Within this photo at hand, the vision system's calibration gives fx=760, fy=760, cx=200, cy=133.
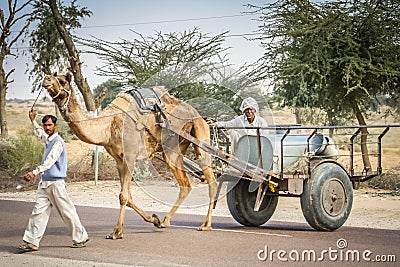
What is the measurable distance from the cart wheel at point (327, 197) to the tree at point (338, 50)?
9365mm

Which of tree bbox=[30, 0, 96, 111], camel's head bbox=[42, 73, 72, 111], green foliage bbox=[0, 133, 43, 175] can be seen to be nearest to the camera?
camel's head bbox=[42, 73, 72, 111]

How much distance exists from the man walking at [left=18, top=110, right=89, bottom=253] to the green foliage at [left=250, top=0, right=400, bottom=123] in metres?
12.7

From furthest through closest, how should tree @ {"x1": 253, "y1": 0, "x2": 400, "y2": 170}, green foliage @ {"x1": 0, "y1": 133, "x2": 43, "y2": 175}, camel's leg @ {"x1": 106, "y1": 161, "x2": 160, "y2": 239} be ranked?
green foliage @ {"x1": 0, "y1": 133, "x2": 43, "y2": 175} → tree @ {"x1": 253, "y1": 0, "x2": 400, "y2": 170} → camel's leg @ {"x1": 106, "y1": 161, "x2": 160, "y2": 239}

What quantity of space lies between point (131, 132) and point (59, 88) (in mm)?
1476

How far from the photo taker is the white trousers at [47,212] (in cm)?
1104

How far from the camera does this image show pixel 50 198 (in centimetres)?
1121

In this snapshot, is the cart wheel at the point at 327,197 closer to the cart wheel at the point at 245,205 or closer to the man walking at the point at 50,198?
the cart wheel at the point at 245,205

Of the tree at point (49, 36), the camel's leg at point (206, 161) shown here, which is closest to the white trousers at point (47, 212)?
the camel's leg at point (206, 161)

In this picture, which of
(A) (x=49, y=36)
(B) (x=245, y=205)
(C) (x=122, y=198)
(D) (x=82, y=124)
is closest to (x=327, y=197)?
(B) (x=245, y=205)

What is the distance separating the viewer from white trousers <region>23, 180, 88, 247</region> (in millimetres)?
11039

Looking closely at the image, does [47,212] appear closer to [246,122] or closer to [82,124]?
[82,124]

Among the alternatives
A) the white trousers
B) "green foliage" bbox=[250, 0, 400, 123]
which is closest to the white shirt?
the white trousers

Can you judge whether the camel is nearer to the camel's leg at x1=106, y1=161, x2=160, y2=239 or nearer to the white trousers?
the camel's leg at x1=106, y1=161, x2=160, y2=239

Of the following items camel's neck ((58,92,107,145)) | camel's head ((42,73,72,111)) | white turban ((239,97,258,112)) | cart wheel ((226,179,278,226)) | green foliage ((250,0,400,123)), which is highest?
green foliage ((250,0,400,123))
